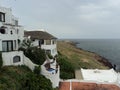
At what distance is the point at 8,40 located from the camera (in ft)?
115

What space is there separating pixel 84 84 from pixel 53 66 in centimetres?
534

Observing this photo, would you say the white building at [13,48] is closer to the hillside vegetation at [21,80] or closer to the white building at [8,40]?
the white building at [8,40]

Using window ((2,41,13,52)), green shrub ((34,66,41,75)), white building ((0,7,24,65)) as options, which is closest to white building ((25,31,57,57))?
white building ((0,7,24,65))

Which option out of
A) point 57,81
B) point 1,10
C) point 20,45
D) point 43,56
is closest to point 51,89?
point 57,81

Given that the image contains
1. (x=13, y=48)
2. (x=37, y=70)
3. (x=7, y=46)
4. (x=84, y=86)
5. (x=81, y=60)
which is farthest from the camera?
(x=81, y=60)

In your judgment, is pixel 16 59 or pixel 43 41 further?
pixel 43 41

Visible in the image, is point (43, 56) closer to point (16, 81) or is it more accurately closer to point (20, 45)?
point (20, 45)

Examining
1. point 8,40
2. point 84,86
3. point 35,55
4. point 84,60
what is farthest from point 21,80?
point 84,60

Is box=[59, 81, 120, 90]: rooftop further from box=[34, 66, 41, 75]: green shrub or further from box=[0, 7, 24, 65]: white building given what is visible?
box=[0, 7, 24, 65]: white building

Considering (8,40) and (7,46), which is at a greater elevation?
(8,40)

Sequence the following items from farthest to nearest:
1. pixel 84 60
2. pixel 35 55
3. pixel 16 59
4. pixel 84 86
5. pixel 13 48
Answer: pixel 84 60 → pixel 35 55 → pixel 13 48 → pixel 84 86 → pixel 16 59

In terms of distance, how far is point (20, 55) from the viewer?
34125mm

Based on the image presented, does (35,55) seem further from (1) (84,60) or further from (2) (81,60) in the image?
(1) (84,60)

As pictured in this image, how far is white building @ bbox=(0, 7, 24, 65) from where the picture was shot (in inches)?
1278
